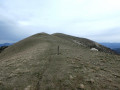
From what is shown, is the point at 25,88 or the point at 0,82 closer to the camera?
the point at 25,88

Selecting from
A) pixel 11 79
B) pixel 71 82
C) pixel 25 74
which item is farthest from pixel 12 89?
pixel 71 82

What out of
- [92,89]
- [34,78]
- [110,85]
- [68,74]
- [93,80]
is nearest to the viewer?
[92,89]

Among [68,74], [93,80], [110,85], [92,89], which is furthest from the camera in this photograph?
[68,74]

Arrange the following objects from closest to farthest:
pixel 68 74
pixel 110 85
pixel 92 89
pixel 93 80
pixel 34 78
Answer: pixel 92 89 < pixel 110 85 < pixel 93 80 < pixel 34 78 < pixel 68 74

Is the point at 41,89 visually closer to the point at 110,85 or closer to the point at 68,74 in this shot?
the point at 68,74

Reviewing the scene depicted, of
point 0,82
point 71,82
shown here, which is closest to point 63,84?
point 71,82

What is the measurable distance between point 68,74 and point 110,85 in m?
2.24

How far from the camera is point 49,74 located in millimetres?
4918

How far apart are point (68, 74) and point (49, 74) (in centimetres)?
120

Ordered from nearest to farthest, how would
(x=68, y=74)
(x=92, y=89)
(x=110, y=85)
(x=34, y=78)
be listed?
(x=92, y=89) < (x=110, y=85) < (x=34, y=78) < (x=68, y=74)

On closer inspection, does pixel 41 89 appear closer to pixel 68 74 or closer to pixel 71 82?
pixel 71 82

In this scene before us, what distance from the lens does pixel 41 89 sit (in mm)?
3682

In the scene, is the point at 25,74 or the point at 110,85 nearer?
the point at 110,85

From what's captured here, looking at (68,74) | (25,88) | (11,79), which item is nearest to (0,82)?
(11,79)
